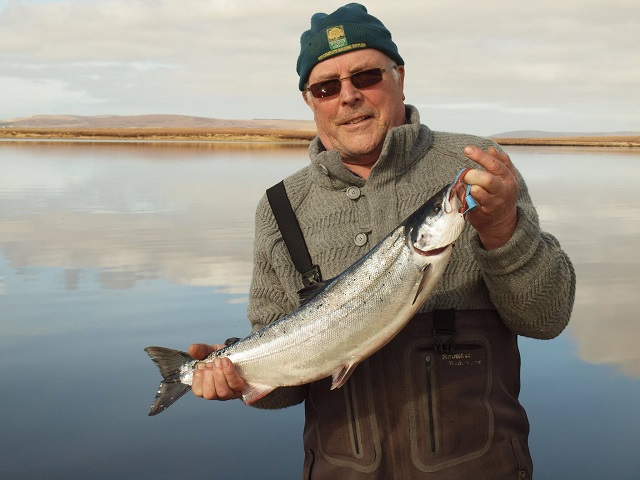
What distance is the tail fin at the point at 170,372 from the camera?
4.64m

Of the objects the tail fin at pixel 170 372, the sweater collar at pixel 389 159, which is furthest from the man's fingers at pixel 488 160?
the tail fin at pixel 170 372

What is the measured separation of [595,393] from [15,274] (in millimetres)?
9657

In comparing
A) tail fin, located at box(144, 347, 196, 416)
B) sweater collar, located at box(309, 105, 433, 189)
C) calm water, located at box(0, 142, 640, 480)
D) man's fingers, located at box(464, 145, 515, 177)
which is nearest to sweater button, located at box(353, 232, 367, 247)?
sweater collar, located at box(309, 105, 433, 189)

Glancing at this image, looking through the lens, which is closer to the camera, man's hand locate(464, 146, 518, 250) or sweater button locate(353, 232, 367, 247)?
man's hand locate(464, 146, 518, 250)

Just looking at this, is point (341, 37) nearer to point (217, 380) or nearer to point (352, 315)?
point (352, 315)

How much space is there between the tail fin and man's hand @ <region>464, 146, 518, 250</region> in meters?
1.98

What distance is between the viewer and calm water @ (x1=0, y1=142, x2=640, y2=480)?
690 cm

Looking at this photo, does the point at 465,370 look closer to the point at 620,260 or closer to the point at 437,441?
the point at 437,441

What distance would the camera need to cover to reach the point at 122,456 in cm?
678

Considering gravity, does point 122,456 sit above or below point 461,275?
below

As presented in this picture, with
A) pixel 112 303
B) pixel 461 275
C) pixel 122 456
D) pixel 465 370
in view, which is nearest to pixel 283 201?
pixel 461 275

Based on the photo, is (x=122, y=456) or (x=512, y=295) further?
(x=122, y=456)

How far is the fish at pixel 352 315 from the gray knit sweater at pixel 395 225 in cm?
33

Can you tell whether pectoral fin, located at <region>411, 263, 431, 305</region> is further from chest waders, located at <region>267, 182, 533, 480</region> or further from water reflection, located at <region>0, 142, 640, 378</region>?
water reflection, located at <region>0, 142, 640, 378</region>
